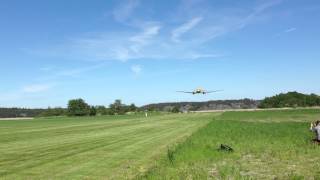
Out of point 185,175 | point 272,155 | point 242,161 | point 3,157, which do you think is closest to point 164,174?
point 185,175

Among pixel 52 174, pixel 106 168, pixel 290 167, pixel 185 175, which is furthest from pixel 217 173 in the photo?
pixel 52 174

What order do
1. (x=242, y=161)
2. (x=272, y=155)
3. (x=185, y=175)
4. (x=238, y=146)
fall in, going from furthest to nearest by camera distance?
(x=238, y=146), (x=272, y=155), (x=242, y=161), (x=185, y=175)

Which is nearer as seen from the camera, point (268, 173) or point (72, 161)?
point (268, 173)

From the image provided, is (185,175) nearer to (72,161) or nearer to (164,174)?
(164,174)

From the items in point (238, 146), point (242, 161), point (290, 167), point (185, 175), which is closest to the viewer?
point (185, 175)

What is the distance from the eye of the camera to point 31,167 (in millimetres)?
20328

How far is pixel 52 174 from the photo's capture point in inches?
717

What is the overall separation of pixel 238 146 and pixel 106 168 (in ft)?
35.5

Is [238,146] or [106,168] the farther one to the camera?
[238,146]

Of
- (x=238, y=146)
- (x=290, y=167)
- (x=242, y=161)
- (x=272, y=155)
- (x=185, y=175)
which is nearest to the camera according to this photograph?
(x=185, y=175)

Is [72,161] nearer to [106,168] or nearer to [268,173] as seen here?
[106,168]

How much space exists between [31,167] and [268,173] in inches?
371

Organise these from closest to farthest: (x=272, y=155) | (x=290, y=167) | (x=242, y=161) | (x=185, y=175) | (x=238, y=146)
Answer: (x=185, y=175) → (x=290, y=167) → (x=242, y=161) → (x=272, y=155) → (x=238, y=146)

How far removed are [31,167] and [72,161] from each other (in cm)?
235
